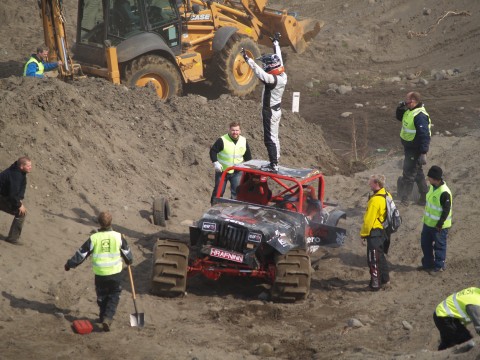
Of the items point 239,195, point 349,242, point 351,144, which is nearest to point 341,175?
point 351,144

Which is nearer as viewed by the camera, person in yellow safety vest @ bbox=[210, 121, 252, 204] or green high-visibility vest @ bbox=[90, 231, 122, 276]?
green high-visibility vest @ bbox=[90, 231, 122, 276]

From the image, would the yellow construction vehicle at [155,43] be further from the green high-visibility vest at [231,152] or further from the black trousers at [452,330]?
the black trousers at [452,330]

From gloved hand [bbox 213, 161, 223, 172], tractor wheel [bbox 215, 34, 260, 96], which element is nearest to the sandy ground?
gloved hand [bbox 213, 161, 223, 172]

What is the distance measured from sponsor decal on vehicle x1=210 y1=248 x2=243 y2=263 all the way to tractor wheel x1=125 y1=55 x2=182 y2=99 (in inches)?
347

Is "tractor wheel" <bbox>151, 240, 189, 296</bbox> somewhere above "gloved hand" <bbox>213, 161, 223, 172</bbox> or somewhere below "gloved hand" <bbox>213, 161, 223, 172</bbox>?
below

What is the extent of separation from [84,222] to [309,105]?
1169cm

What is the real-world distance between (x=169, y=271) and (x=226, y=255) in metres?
0.80

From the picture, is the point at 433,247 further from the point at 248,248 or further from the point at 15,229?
the point at 15,229

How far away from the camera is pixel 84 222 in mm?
13391

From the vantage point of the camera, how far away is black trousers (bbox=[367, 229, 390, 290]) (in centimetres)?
1180

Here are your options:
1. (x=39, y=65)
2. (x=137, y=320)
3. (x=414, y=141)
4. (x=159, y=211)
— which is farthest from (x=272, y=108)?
(x=39, y=65)

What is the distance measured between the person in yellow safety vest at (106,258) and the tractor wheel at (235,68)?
41.2ft

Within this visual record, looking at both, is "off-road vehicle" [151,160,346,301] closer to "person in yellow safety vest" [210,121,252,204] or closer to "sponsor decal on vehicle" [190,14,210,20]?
"person in yellow safety vest" [210,121,252,204]

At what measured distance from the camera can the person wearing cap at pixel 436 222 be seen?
12.1 metres
